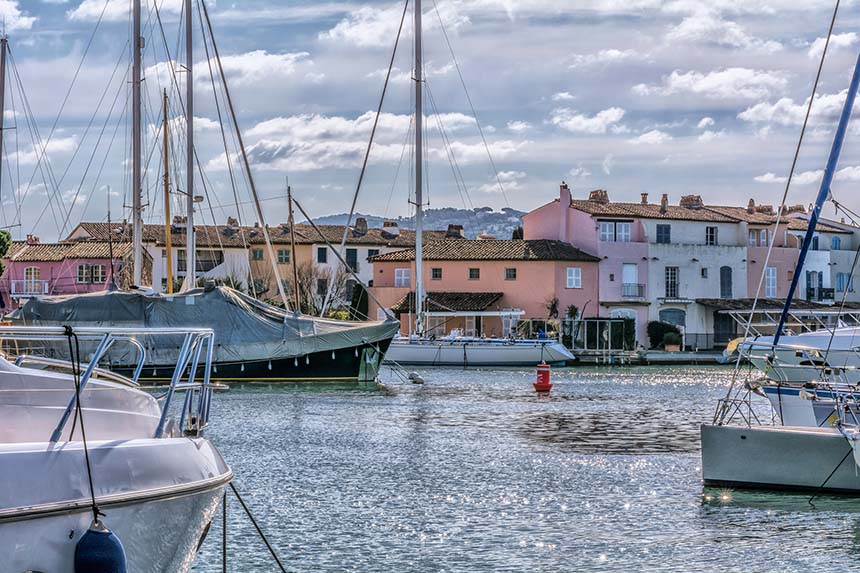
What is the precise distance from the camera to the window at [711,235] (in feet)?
288

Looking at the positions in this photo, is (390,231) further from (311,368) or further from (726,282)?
(311,368)

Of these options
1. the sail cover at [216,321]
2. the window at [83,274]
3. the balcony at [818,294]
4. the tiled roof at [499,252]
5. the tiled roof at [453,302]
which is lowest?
the sail cover at [216,321]

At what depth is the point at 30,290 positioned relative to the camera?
94.9 m

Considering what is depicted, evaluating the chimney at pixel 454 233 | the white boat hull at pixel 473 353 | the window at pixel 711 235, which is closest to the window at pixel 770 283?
the window at pixel 711 235

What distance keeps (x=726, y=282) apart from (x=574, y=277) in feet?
40.2

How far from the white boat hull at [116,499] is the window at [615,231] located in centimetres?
7417

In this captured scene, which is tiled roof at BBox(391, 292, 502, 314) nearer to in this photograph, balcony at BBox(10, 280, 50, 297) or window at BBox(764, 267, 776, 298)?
window at BBox(764, 267, 776, 298)

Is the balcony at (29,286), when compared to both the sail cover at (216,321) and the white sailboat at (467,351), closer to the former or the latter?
the white sailboat at (467,351)

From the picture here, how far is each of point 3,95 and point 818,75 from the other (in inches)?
1381

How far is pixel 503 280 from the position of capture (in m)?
81.3

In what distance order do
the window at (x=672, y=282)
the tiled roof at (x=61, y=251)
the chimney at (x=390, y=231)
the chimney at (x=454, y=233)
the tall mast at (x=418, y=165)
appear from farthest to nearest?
the chimney at (x=454, y=233) → the chimney at (x=390, y=231) → the tiled roof at (x=61, y=251) → the window at (x=672, y=282) → the tall mast at (x=418, y=165)

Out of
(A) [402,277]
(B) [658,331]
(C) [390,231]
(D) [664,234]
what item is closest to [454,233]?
(C) [390,231]

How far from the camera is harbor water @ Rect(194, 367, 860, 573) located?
1544cm

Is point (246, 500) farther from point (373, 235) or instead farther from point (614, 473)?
point (373, 235)
